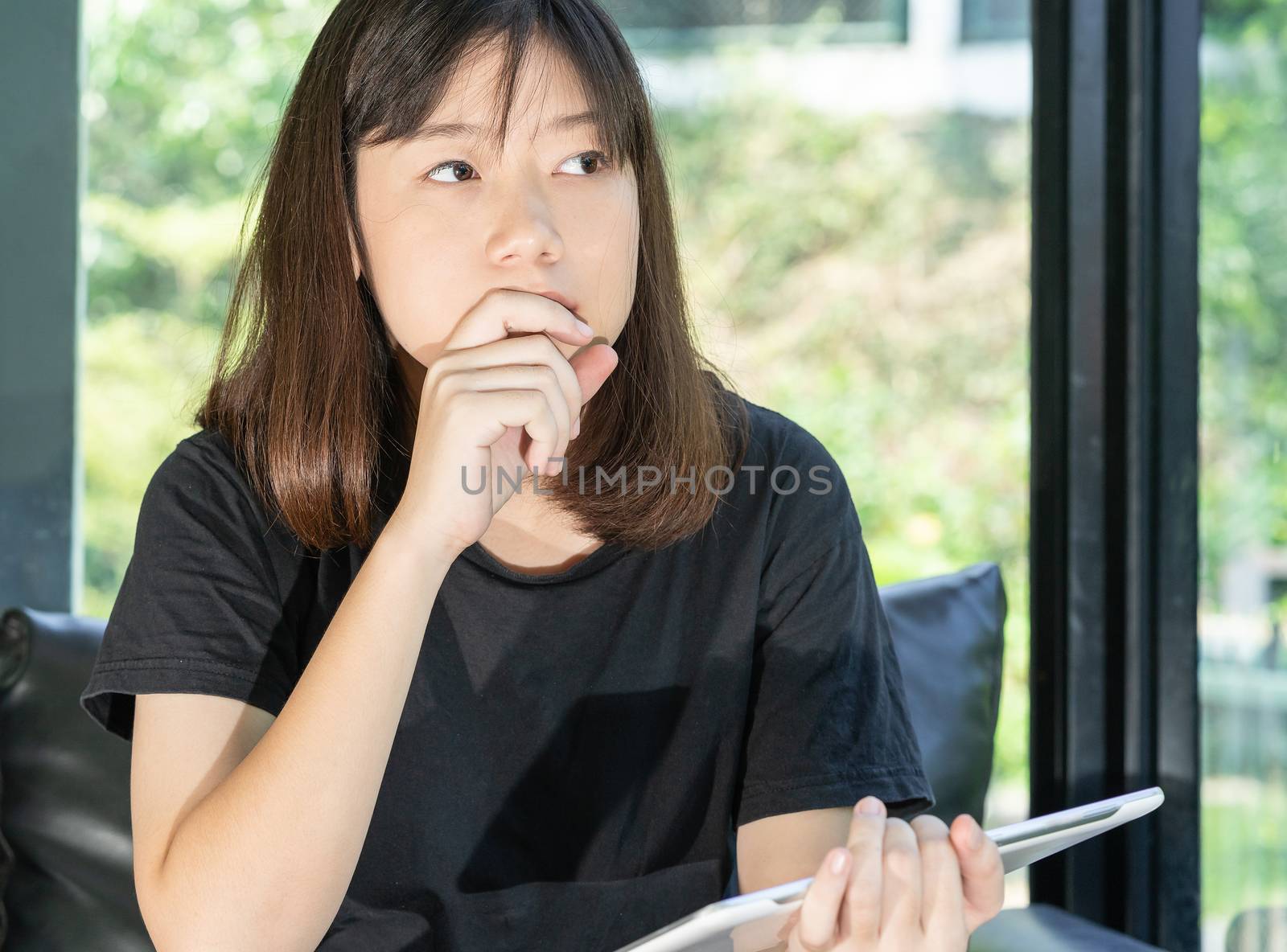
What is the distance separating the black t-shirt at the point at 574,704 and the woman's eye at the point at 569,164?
31 centimetres

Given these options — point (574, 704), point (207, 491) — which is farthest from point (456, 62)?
point (574, 704)

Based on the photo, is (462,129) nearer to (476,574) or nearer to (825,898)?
(476,574)

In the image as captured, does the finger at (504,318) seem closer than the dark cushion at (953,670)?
Yes

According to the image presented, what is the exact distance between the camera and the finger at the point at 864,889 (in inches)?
26.1

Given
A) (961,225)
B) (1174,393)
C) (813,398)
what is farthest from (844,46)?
(1174,393)

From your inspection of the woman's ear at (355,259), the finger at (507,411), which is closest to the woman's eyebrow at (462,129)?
the woman's ear at (355,259)

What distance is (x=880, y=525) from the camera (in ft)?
10.3

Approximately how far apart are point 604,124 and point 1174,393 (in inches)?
31.8

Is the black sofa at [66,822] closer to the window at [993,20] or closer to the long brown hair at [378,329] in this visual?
the long brown hair at [378,329]

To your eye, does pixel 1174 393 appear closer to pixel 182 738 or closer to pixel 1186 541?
pixel 1186 541

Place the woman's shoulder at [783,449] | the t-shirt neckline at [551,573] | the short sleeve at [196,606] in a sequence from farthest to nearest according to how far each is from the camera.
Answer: the woman's shoulder at [783,449]
the t-shirt neckline at [551,573]
the short sleeve at [196,606]

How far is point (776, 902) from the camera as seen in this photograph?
24.0 inches

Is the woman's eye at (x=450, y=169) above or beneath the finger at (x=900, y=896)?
above

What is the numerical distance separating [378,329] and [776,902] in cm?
69
